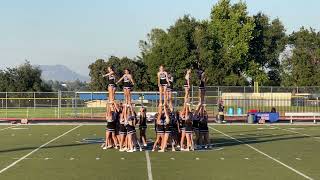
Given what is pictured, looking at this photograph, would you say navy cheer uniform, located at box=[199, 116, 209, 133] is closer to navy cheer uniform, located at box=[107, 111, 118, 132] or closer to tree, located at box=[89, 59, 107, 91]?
navy cheer uniform, located at box=[107, 111, 118, 132]

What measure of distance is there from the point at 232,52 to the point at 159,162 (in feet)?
204

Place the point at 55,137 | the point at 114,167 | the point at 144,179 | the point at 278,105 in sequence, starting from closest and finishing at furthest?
the point at 144,179
the point at 114,167
the point at 55,137
the point at 278,105

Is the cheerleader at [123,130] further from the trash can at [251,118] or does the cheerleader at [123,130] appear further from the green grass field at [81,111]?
the green grass field at [81,111]

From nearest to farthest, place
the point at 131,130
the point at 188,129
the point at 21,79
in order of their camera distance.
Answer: the point at 131,130
the point at 188,129
the point at 21,79

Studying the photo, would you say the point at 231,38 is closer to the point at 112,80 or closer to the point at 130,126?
the point at 112,80

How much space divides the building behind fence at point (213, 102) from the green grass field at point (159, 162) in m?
23.5

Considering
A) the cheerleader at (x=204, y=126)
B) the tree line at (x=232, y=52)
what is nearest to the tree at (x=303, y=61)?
the tree line at (x=232, y=52)

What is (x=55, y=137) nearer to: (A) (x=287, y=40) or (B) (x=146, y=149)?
(B) (x=146, y=149)

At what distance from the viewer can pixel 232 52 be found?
76312 millimetres

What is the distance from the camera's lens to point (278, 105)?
46750 mm

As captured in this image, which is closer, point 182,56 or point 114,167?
point 114,167

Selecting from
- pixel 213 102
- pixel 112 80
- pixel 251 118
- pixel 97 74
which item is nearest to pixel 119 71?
pixel 97 74

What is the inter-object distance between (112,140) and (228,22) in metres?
59.2

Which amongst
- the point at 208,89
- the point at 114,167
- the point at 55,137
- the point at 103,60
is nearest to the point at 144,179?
the point at 114,167
